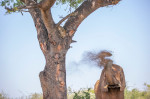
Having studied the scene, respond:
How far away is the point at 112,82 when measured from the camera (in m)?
5.33

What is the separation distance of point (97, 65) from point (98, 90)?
0.60 metres

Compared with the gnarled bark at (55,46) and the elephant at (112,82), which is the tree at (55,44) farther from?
the elephant at (112,82)

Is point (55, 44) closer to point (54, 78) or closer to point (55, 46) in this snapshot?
point (55, 46)

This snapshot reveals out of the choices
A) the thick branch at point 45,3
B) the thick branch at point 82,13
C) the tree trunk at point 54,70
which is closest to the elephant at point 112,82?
the thick branch at point 45,3

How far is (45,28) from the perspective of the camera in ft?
29.6

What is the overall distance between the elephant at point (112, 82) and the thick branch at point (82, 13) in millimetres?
3600

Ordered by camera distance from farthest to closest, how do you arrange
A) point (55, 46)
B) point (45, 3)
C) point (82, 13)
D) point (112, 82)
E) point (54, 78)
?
point (82, 13) → point (55, 46) → point (54, 78) → point (45, 3) → point (112, 82)

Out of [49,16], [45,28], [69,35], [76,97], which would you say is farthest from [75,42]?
[76,97]

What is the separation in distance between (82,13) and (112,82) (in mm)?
4305

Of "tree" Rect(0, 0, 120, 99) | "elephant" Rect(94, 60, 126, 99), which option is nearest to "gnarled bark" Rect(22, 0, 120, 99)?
"tree" Rect(0, 0, 120, 99)

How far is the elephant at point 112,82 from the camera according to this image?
5326 millimetres

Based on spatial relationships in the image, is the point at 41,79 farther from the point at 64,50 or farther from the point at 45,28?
the point at 45,28

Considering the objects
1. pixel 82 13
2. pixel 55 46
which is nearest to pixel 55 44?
pixel 55 46

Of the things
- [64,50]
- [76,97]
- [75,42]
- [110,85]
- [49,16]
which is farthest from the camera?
[76,97]
